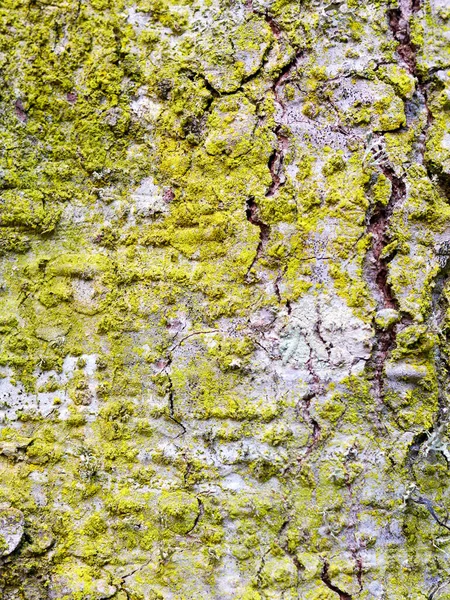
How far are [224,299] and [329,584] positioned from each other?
2.11 feet

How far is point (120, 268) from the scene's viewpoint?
1.28 metres

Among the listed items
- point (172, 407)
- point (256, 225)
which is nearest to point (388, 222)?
point (256, 225)

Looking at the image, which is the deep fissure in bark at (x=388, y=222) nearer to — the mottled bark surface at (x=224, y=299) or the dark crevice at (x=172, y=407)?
the mottled bark surface at (x=224, y=299)

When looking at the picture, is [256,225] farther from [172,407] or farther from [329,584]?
[329,584]

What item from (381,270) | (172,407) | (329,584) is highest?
(381,270)

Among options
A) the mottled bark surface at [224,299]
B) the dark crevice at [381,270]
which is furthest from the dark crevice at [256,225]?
the dark crevice at [381,270]

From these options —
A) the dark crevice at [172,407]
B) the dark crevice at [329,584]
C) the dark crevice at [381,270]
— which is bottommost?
the dark crevice at [329,584]

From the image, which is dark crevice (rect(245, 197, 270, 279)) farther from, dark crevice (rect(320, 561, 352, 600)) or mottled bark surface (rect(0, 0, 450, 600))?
dark crevice (rect(320, 561, 352, 600))

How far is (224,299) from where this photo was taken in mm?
1240

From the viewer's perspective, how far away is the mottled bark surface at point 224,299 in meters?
1.18

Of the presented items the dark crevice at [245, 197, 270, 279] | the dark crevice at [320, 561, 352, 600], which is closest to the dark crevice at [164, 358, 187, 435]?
the dark crevice at [245, 197, 270, 279]

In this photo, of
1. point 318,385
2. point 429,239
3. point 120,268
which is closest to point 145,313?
point 120,268

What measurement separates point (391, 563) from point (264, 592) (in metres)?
0.27

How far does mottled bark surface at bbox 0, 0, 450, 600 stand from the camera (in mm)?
1177
